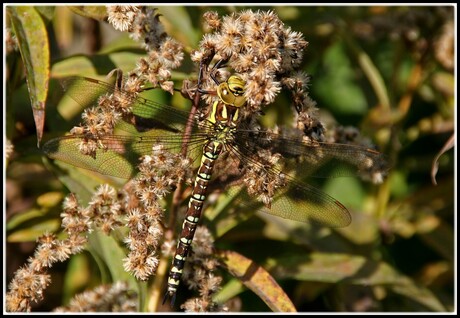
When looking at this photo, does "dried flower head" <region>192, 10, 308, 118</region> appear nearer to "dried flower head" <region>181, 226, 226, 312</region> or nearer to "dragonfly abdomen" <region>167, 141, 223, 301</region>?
"dragonfly abdomen" <region>167, 141, 223, 301</region>

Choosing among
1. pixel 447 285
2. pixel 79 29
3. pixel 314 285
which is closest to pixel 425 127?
pixel 447 285

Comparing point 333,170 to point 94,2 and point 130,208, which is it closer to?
point 130,208

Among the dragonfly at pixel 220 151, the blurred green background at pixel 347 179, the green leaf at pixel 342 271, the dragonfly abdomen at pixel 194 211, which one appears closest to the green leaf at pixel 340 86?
the blurred green background at pixel 347 179

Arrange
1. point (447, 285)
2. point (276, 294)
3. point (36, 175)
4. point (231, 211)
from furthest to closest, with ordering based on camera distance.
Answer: point (447, 285) → point (36, 175) → point (231, 211) → point (276, 294)

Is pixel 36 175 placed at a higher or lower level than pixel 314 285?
lower

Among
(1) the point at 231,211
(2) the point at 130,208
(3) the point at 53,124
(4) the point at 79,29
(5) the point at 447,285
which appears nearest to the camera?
A: (2) the point at 130,208

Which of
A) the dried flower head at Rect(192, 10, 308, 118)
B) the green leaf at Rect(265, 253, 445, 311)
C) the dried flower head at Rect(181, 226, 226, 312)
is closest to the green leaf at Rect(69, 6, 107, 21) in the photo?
the dried flower head at Rect(192, 10, 308, 118)

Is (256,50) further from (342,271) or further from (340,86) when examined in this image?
→ (340,86)
